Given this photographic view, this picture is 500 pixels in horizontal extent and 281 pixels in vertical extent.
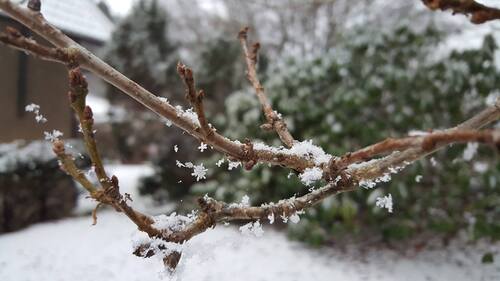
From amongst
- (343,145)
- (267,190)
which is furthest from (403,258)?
(267,190)

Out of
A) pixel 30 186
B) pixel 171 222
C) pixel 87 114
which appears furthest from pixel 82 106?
pixel 30 186

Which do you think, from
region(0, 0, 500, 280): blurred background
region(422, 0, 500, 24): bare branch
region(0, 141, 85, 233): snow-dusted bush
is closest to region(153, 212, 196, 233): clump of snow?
region(422, 0, 500, 24): bare branch

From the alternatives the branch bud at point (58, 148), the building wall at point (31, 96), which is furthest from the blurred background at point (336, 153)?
the branch bud at point (58, 148)

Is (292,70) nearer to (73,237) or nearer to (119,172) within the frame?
(73,237)

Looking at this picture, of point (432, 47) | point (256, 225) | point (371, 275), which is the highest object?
point (432, 47)

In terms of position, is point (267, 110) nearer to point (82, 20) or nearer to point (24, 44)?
point (24, 44)

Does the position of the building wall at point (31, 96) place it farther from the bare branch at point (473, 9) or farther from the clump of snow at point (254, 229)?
the bare branch at point (473, 9)
